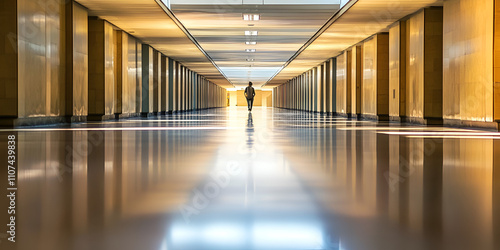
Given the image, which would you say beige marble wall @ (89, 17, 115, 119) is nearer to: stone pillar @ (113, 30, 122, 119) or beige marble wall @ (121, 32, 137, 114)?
stone pillar @ (113, 30, 122, 119)

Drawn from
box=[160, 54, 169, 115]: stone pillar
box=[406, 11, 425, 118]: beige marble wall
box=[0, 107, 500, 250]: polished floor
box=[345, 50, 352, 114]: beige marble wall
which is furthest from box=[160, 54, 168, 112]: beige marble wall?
box=[0, 107, 500, 250]: polished floor

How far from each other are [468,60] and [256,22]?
12.8 m

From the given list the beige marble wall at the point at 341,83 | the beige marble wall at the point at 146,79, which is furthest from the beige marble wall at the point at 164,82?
the beige marble wall at the point at 341,83

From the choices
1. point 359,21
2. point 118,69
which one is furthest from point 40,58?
point 359,21

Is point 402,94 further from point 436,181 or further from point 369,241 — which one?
point 369,241

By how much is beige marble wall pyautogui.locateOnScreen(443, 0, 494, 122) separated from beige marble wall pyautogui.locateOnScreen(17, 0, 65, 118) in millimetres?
13900

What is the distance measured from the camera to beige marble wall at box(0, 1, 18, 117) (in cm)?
1719

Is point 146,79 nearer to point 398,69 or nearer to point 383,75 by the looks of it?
point 383,75

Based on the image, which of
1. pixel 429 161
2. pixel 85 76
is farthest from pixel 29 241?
pixel 85 76

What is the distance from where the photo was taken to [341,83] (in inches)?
1655

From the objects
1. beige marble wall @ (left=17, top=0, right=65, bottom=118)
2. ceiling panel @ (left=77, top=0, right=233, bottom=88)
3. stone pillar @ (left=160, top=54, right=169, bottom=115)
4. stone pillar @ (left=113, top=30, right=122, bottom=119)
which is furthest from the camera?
stone pillar @ (left=160, top=54, right=169, bottom=115)

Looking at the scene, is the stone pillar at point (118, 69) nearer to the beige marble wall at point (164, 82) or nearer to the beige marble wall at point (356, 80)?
the beige marble wall at point (164, 82)

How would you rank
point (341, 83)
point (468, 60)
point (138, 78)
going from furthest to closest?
point (341, 83) < point (138, 78) < point (468, 60)

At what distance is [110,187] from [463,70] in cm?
1686
